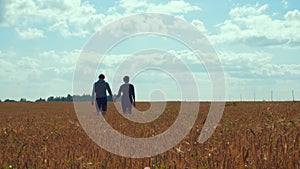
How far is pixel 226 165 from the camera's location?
15.7 feet

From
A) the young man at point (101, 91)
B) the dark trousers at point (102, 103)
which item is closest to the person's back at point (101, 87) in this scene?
the young man at point (101, 91)

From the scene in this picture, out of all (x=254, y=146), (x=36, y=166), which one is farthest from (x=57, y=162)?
(x=254, y=146)

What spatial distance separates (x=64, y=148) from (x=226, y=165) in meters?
3.20

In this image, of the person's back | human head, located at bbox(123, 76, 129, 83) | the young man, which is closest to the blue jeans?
the young man

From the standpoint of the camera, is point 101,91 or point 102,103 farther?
point 102,103

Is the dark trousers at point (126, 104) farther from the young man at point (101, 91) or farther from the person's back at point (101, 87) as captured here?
the person's back at point (101, 87)

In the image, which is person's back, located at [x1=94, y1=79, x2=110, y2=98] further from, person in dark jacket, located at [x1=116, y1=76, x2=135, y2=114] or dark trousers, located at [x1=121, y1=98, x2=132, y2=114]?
dark trousers, located at [x1=121, y1=98, x2=132, y2=114]

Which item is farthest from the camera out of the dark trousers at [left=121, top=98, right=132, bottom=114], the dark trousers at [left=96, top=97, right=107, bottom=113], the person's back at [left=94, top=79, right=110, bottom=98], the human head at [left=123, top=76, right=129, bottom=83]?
the dark trousers at [left=121, top=98, right=132, bottom=114]

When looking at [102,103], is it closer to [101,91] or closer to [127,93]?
[101,91]

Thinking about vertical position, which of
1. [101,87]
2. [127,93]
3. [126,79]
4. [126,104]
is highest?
[126,79]

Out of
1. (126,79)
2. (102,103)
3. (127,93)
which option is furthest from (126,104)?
(102,103)

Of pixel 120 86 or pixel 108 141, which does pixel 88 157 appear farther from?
pixel 120 86

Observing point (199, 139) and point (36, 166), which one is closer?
point (36, 166)

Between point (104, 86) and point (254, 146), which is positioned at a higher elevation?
point (104, 86)
